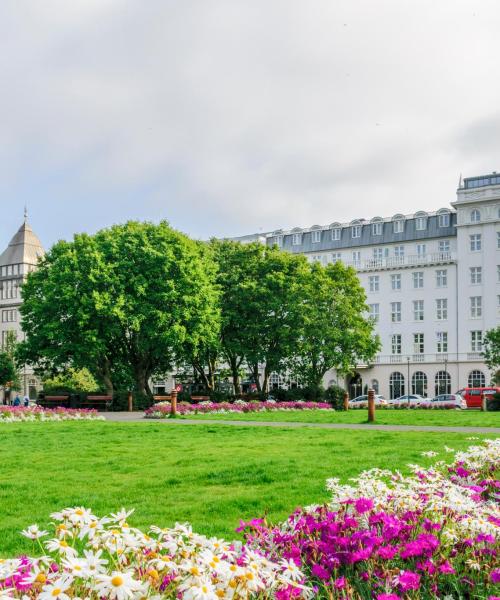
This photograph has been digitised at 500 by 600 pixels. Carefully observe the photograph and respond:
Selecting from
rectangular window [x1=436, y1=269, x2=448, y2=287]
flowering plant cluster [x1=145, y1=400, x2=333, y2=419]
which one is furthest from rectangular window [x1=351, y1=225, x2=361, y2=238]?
flowering plant cluster [x1=145, y1=400, x2=333, y2=419]

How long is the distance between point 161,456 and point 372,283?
69.9 meters

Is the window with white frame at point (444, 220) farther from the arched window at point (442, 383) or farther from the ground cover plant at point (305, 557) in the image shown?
the ground cover plant at point (305, 557)

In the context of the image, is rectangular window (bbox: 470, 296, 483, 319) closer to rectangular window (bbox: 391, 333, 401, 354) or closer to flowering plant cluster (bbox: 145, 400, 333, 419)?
rectangular window (bbox: 391, 333, 401, 354)

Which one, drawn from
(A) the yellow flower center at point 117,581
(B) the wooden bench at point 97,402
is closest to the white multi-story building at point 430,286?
(B) the wooden bench at point 97,402

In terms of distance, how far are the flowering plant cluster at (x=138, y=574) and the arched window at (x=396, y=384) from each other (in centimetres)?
7667

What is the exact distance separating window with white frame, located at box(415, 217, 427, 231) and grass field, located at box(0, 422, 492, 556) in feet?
210

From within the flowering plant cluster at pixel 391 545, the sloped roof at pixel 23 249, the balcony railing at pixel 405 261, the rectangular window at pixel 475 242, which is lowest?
the flowering plant cluster at pixel 391 545

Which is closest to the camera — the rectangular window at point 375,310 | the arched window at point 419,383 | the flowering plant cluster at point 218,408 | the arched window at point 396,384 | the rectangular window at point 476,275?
the flowering plant cluster at point 218,408

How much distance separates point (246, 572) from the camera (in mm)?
3477

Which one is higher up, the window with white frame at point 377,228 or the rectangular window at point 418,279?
the window with white frame at point 377,228

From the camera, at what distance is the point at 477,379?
73625 mm

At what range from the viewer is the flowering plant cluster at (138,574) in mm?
3160

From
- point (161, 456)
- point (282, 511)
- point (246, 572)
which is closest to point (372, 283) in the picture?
point (161, 456)

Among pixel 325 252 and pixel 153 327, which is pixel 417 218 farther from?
pixel 153 327
